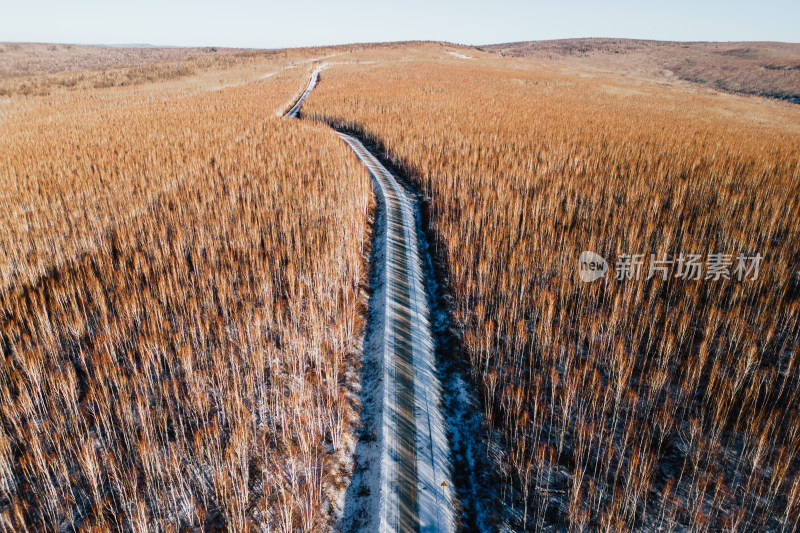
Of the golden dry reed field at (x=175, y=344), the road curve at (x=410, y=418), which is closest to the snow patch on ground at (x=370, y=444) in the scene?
the road curve at (x=410, y=418)

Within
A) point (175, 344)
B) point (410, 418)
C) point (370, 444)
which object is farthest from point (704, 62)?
point (175, 344)

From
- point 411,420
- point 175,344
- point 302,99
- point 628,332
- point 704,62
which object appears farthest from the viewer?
point 704,62

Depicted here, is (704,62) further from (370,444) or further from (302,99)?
(370,444)

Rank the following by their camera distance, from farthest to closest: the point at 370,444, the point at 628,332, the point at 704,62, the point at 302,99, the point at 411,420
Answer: the point at 704,62 → the point at 302,99 → the point at 628,332 → the point at 411,420 → the point at 370,444

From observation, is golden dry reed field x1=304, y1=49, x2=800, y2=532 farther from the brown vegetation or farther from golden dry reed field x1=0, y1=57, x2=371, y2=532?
the brown vegetation

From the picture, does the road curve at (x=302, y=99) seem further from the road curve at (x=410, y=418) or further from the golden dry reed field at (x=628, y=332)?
the road curve at (x=410, y=418)

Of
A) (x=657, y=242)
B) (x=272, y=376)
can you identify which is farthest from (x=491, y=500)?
(x=657, y=242)

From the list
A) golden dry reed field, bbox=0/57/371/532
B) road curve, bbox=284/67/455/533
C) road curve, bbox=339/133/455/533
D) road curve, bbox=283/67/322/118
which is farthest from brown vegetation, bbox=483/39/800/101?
golden dry reed field, bbox=0/57/371/532
